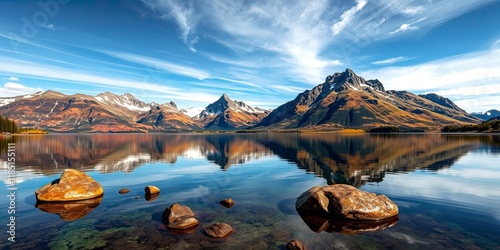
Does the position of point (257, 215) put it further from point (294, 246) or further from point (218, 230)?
point (294, 246)

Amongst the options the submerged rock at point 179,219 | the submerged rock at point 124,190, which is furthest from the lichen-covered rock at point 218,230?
the submerged rock at point 124,190

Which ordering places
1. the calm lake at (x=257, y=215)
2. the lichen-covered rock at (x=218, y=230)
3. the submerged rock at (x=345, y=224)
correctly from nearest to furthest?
the calm lake at (x=257, y=215) → the lichen-covered rock at (x=218, y=230) → the submerged rock at (x=345, y=224)

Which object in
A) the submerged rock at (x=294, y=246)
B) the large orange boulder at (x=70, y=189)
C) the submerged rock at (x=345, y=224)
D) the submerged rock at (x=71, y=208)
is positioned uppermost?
the large orange boulder at (x=70, y=189)

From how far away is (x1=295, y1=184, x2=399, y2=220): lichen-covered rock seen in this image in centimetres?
2544

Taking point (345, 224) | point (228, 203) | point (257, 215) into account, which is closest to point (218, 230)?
point (257, 215)

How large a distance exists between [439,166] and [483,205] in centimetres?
3320

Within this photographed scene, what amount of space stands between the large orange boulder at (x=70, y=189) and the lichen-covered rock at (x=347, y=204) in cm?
2632

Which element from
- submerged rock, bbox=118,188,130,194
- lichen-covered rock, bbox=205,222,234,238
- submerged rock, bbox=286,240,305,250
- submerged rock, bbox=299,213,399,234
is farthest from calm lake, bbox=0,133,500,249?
submerged rock, bbox=286,240,305,250

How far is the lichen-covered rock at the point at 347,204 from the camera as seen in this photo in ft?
83.5

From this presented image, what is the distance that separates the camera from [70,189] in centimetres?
3200

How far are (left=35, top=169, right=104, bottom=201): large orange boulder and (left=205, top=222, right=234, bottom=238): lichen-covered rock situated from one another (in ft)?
65.4

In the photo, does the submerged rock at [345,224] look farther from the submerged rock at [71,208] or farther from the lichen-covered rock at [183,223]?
the submerged rock at [71,208]

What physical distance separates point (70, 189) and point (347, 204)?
106 feet

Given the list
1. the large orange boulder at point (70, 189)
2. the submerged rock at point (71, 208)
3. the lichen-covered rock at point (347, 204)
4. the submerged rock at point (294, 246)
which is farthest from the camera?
the large orange boulder at point (70, 189)
